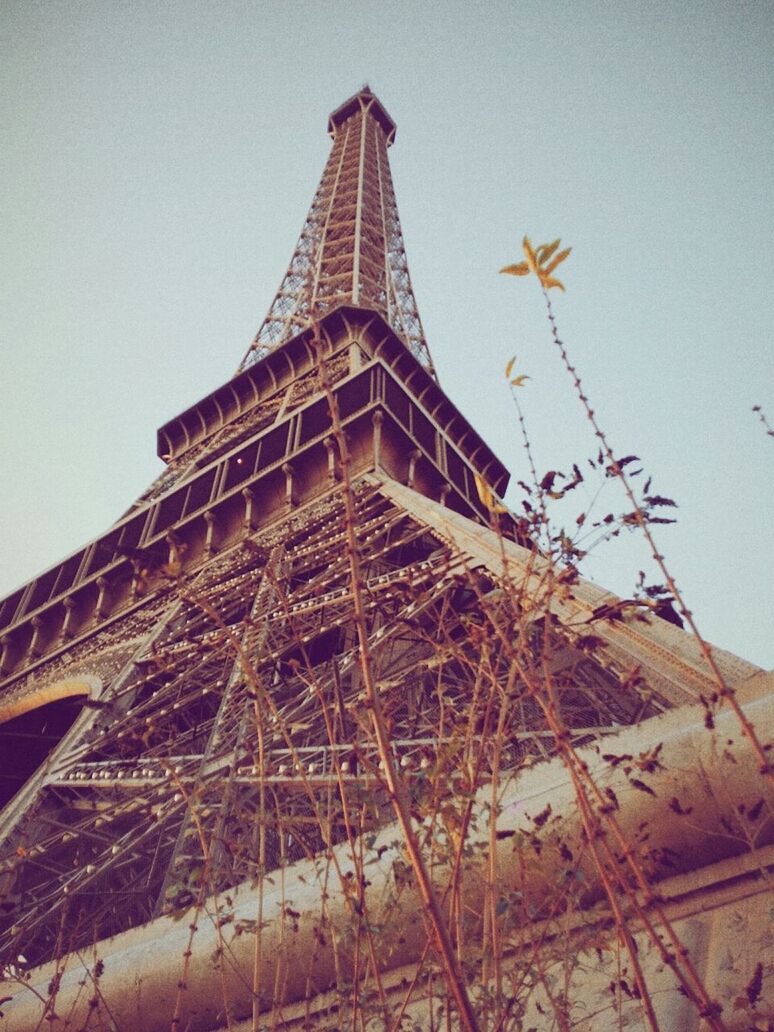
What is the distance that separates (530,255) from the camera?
186cm

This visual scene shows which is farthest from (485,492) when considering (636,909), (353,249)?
(353,249)

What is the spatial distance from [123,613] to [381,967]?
12.9 m

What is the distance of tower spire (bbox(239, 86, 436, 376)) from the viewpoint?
30141 millimetres

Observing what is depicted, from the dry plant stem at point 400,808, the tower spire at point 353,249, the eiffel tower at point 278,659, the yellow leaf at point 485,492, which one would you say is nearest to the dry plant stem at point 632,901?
the eiffel tower at point 278,659

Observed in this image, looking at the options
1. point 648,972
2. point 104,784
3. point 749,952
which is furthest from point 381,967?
point 104,784

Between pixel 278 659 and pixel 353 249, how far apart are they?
33.3 m

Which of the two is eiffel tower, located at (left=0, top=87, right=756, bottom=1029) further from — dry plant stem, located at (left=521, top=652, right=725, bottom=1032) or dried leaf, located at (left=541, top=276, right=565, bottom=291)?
dried leaf, located at (left=541, top=276, right=565, bottom=291)

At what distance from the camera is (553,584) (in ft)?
7.83

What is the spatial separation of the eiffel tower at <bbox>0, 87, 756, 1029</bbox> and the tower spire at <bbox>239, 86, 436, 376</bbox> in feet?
2.67

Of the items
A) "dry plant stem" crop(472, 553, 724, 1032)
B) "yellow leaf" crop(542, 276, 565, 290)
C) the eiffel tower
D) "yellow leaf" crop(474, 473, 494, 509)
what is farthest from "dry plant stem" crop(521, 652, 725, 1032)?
"yellow leaf" crop(542, 276, 565, 290)

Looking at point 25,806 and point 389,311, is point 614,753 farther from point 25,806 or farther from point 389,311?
point 389,311

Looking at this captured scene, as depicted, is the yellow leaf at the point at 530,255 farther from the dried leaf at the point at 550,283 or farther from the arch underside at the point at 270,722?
the arch underside at the point at 270,722

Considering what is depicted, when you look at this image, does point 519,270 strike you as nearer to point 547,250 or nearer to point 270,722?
point 547,250

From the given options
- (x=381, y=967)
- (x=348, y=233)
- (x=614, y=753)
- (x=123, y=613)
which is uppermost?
(x=348, y=233)
